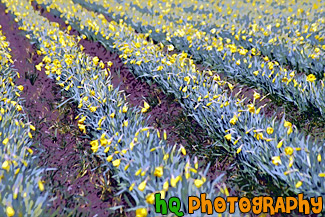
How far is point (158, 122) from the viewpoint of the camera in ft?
13.6

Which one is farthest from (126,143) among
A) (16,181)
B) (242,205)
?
(242,205)

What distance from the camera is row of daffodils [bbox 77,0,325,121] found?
409 centimetres

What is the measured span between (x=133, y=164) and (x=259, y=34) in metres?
4.79

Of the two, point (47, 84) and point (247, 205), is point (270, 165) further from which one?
point (47, 84)

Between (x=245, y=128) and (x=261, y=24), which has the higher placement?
(x=261, y=24)

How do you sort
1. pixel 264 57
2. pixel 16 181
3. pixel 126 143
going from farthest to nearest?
pixel 264 57, pixel 126 143, pixel 16 181

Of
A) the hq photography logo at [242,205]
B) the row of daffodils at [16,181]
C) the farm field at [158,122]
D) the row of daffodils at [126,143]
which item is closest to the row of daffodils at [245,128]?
the farm field at [158,122]

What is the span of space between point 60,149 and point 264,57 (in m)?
4.19

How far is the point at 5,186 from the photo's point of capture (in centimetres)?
225

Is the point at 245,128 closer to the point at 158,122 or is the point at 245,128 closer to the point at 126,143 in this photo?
the point at 126,143

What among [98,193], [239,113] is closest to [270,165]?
[239,113]

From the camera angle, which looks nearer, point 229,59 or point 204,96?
point 204,96

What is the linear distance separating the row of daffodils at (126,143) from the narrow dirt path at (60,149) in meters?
0.21

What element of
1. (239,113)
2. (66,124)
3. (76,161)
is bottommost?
(76,161)
